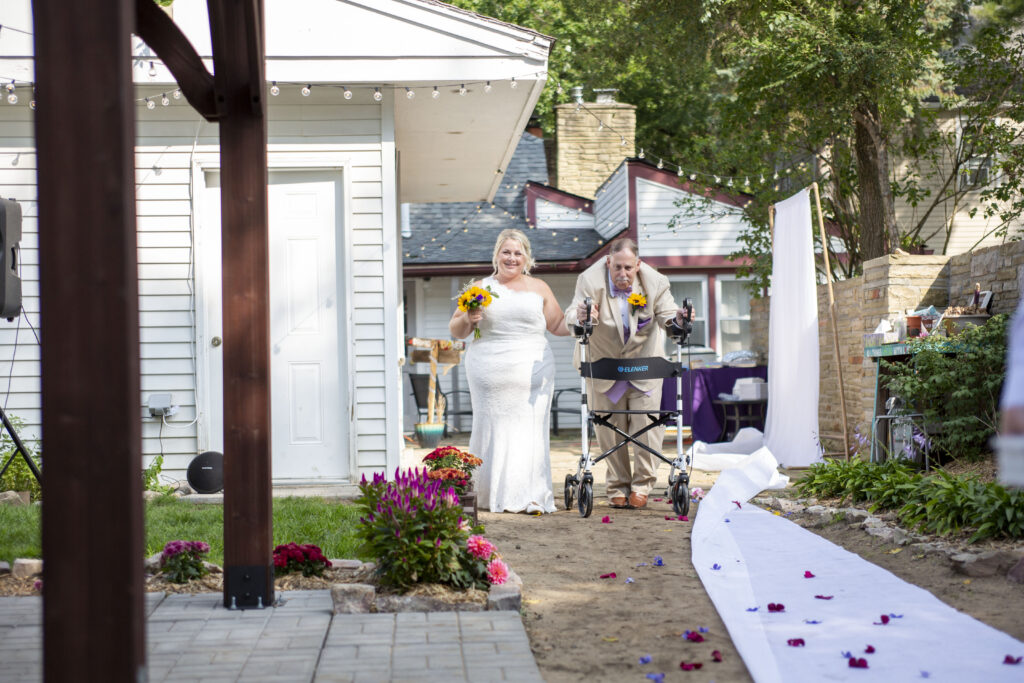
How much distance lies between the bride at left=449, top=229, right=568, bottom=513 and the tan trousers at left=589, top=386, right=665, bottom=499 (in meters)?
0.48

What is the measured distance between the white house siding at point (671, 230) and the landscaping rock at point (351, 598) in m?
12.7

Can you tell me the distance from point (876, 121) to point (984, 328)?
527 cm

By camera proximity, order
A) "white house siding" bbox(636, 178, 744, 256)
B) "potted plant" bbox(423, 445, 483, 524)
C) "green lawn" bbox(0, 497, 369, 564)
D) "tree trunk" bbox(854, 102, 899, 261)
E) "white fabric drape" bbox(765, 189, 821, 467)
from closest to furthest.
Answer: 1. "green lawn" bbox(0, 497, 369, 564)
2. "potted plant" bbox(423, 445, 483, 524)
3. "white fabric drape" bbox(765, 189, 821, 467)
4. "tree trunk" bbox(854, 102, 899, 261)
5. "white house siding" bbox(636, 178, 744, 256)

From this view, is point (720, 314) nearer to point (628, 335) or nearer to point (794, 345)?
point (794, 345)

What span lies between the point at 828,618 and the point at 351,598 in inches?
73.9

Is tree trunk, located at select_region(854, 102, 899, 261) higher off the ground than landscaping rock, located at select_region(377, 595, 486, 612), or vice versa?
tree trunk, located at select_region(854, 102, 899, 261)

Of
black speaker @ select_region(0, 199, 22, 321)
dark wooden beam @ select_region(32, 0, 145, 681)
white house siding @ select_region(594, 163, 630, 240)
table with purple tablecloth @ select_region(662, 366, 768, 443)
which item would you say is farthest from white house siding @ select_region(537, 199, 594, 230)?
dark wooden beam @ select_region(32, 0, 145, 681)

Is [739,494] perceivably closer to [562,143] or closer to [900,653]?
[900,653]

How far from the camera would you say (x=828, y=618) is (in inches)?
159

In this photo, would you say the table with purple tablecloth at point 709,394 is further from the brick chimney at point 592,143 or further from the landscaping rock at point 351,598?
the landscaping rock at point 351,598

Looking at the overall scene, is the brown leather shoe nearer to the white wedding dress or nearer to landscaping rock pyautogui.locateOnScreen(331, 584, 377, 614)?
the white wedding dress

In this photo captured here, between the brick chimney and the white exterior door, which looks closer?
the white exterior door

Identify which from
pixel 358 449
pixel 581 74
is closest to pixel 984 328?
pixel 358 449

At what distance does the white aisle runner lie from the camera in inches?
130
